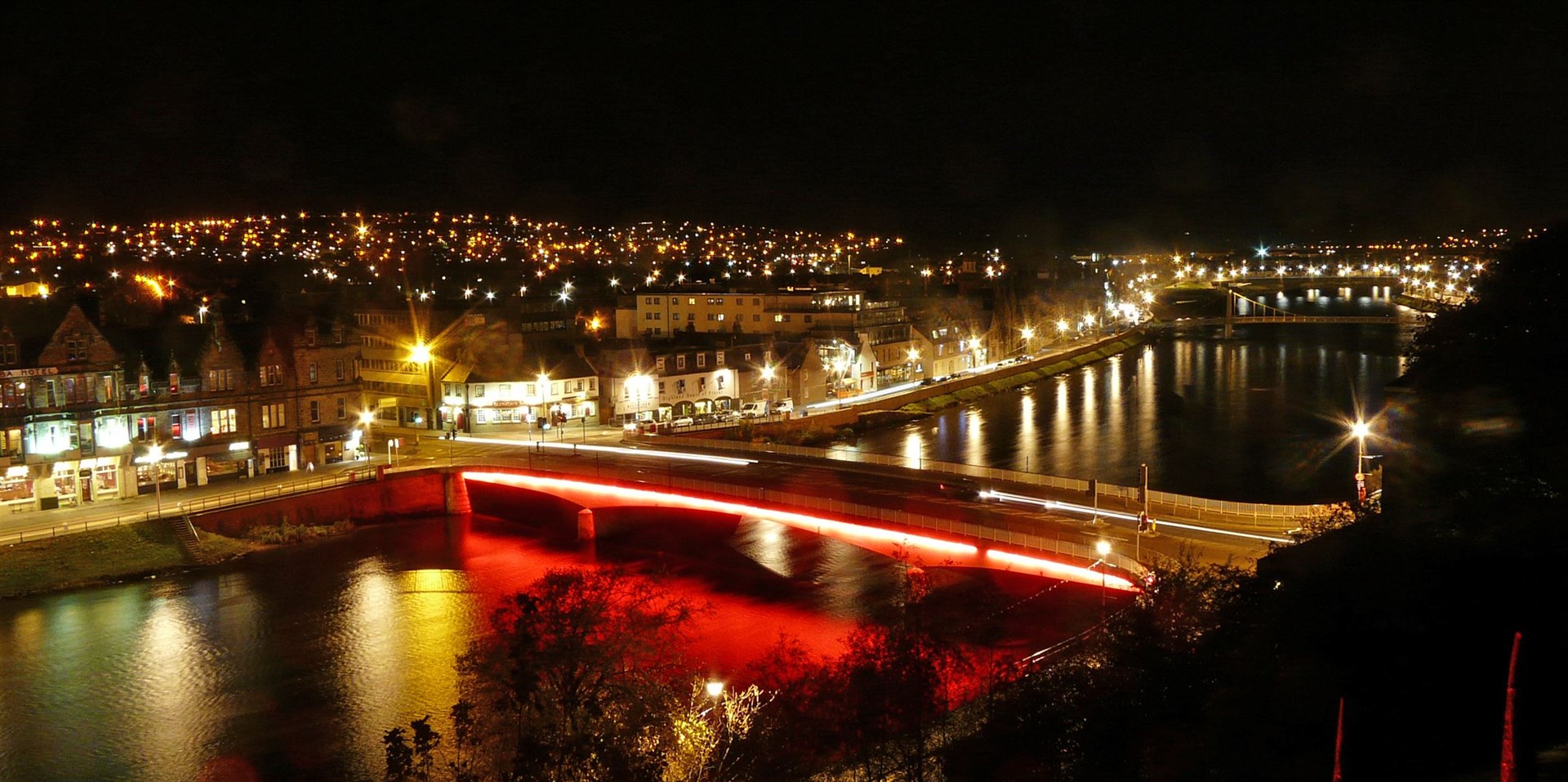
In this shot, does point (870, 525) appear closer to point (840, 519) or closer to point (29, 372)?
point (840, 519)

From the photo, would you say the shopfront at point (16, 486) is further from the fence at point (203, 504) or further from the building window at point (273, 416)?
the building window at point (273, 416)

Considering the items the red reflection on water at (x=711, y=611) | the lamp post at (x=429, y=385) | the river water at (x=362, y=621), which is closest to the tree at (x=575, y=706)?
the river water at (x=362, y=621)

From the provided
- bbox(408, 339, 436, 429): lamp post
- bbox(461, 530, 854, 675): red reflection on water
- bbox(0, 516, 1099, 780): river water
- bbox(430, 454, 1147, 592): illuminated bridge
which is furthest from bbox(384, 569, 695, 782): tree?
bbox(408, 339, 436, 429): lamp post

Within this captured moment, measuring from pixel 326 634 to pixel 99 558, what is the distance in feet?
14.8

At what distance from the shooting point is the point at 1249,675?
22.3 feet

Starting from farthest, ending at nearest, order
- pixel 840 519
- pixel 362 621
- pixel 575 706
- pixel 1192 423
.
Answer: pixel 1192 423
pixel 840 519
pixel 362 621
pixel 575 706

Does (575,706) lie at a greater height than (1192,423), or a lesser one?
greater

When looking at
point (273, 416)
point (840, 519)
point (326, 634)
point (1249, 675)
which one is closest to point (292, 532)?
point (273, 416)

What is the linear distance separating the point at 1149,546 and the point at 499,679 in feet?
26.7

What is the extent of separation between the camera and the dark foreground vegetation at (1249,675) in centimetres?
646

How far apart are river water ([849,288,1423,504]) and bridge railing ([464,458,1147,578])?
7.61m

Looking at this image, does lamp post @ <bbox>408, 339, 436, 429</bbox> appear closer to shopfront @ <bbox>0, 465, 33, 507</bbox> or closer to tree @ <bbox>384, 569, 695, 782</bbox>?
shopfront @ <bbox>0, 465, 33, 507</bbox>

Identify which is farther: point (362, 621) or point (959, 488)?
point (959, 488)

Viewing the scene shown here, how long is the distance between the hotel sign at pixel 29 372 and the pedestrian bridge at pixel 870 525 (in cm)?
674
